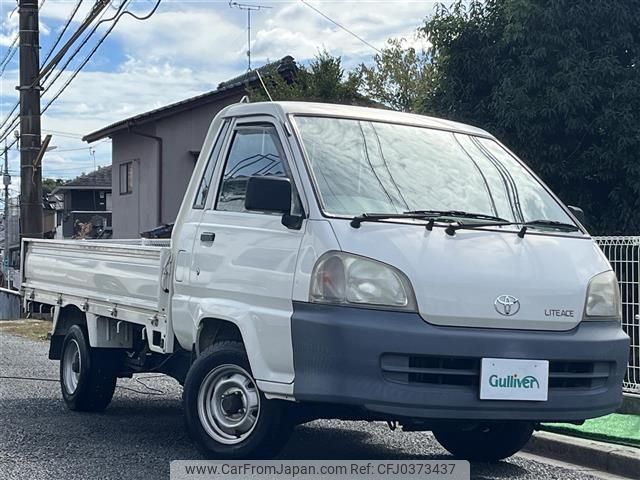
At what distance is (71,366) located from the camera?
7359mm

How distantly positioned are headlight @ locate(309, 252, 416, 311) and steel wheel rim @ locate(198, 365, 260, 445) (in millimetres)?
778

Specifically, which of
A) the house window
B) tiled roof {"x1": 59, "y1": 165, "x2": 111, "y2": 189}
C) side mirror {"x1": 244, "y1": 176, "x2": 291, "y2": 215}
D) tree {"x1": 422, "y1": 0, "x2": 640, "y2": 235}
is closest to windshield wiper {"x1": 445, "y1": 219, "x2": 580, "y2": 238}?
side mirror {"x1": 244, "y1": 176, "x2": 291, "y2": 215}

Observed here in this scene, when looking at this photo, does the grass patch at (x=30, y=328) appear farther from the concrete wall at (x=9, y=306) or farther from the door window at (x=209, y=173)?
the door window at (x=209, y=173)

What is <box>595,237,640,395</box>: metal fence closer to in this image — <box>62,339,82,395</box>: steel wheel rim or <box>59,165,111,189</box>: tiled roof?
<box>62,339,82,395</box>: steel wheel rim

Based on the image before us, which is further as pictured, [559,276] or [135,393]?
[135,393]

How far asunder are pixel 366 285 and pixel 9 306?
2054 cm

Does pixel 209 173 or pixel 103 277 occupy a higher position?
pixel 209 173

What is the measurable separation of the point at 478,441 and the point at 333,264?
2161 mm

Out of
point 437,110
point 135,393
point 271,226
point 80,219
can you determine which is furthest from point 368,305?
point 80,219

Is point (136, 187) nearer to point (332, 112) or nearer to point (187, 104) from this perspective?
point (187, 104)

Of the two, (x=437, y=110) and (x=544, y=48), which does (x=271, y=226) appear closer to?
(x=544, y=48)

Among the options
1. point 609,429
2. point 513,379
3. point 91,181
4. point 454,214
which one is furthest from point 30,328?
point 91,181

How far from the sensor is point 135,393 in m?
8.48

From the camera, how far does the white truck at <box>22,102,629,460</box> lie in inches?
162
